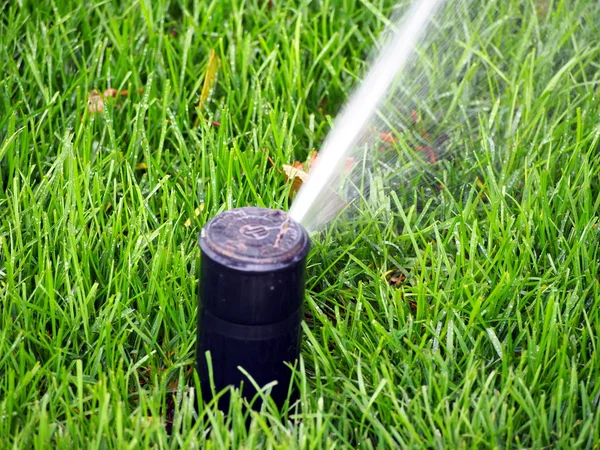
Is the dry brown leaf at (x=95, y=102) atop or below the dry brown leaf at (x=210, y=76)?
below

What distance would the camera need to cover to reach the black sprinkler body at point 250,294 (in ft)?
5.62

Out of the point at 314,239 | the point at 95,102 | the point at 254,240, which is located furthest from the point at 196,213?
the point at 254,240

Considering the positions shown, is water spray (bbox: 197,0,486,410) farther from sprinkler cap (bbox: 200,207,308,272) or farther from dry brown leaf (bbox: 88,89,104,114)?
dry brown leaf (bbox: 88,89,104,114)

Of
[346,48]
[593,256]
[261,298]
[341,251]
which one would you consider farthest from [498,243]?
[346,48]

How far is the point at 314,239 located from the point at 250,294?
76 centimetres

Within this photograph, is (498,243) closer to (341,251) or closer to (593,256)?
(593,256)

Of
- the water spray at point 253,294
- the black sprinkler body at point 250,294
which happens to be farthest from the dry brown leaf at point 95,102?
the black sprinkler body at point 250,294

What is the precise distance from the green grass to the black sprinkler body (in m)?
0.10

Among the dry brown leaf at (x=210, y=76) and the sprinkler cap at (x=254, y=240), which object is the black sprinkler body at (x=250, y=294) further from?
the dry brown leaf at (x=210, y=76)

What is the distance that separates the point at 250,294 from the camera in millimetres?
1726

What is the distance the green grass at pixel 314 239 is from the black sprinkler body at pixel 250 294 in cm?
10

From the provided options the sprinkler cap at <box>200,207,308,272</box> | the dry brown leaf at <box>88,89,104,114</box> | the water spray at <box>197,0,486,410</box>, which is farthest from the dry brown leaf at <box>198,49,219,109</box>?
the sprinkler cap at <box>200,207,308,272</box>

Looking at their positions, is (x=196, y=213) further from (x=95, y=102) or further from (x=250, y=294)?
(x=250, y=294)

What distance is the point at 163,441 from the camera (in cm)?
186
